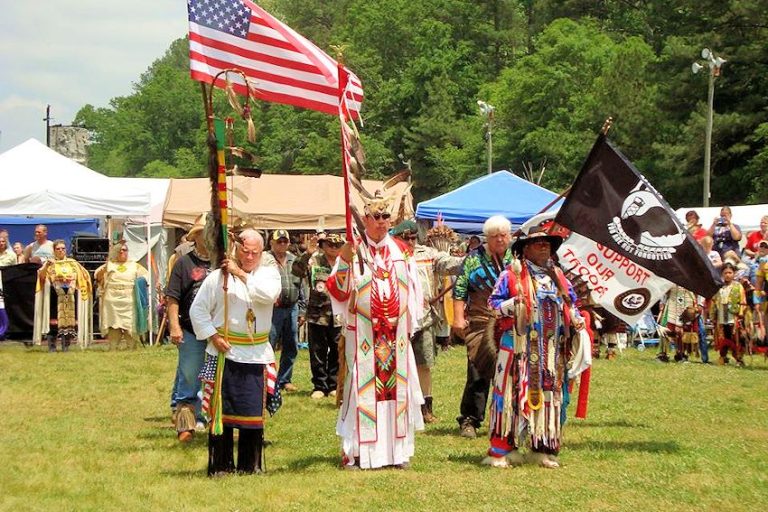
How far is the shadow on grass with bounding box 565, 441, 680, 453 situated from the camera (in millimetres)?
8898

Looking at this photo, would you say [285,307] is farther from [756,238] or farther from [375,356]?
[756,238]

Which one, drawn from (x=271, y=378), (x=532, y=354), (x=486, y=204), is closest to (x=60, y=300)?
(x=486, y=204)

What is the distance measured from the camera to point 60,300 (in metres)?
18.2

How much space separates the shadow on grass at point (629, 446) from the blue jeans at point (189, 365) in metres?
3.06

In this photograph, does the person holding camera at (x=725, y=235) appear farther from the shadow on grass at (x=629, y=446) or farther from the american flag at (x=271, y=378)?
the american flag at (x=271, y=378)

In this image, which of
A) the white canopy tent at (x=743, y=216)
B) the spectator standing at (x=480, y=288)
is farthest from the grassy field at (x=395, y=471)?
the white canopy tent at (x=743, y=216)

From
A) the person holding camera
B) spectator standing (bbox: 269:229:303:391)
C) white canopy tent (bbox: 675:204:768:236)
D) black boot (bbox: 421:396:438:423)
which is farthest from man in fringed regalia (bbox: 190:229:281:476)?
white canopy tent (bbox: 675:204:768:236)

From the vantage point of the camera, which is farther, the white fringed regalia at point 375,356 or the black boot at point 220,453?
the white fringed regalia at point 375,356

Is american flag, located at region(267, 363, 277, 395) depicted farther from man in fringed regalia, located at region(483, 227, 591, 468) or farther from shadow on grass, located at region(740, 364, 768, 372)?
shadow on grass, located at region(740, 364, 768, 372)

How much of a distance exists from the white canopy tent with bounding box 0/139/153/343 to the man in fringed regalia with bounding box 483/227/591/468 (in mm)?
11860

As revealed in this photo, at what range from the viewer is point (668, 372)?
14.8 metres

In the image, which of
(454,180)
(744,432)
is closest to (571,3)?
(454,180)

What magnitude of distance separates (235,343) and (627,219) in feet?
11.2

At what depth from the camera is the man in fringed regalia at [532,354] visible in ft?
26.3
